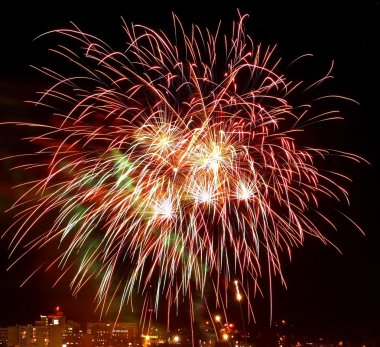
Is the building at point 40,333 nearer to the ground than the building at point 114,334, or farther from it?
farther from it

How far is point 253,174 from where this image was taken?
37.3 feet

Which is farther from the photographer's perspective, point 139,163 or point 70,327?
point 70,327

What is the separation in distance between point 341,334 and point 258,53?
13174mm

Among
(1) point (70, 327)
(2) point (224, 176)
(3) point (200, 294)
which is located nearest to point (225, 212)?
(2) point (224, 176)

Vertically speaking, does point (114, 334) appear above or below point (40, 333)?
below

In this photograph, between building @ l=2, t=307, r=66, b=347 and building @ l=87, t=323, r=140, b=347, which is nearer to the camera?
building @ l=87, t=323, r=140, b=347

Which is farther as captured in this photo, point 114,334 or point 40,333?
point 40,333

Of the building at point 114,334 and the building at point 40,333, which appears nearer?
the building at point 114,334

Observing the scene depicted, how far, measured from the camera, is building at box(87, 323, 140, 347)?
87.7ft

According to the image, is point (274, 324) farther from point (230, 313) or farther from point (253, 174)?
point (253, 174)

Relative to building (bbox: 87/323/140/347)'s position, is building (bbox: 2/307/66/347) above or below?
above

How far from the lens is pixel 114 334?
104 feet

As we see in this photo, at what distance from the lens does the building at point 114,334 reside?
87.7ft

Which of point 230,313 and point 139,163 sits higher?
point 139,163
